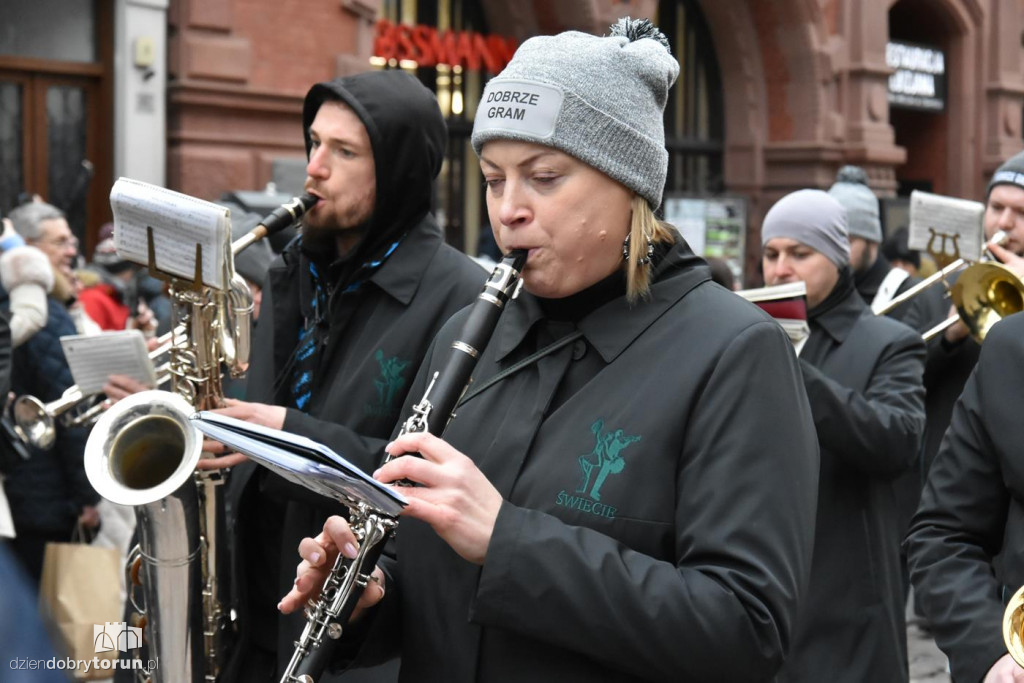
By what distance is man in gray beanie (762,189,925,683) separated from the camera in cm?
404

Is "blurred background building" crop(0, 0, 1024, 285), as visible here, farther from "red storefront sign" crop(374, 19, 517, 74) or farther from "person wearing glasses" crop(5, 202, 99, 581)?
"person wearing glasses" crop(5, 202, 99, 581)

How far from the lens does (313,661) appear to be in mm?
2336

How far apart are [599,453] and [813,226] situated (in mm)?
2648

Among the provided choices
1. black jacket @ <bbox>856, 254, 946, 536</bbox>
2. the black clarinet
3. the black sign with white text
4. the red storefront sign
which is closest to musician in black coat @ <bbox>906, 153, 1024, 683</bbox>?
the black clarinet

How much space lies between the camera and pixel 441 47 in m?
13.5

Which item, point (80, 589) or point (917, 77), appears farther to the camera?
point (917, 77)

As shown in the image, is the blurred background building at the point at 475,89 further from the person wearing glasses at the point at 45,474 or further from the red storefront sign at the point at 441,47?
the person wearing glasses at the point at 45,474

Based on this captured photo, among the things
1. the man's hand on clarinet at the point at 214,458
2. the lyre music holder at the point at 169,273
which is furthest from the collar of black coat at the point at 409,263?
the man's hand on clarinet at the point at 214,458

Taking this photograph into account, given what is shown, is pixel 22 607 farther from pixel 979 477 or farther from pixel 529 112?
pixel 979 477

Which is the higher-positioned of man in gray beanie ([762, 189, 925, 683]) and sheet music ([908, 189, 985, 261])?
sheet music ([908, 189, 985, 261])

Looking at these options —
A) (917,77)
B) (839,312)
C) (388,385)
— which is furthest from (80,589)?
(917,77)

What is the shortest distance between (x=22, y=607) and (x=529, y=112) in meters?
1.26

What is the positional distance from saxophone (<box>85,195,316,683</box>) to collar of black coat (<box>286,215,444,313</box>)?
0.26 metres

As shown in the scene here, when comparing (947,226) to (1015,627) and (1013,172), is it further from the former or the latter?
(1015,627)
